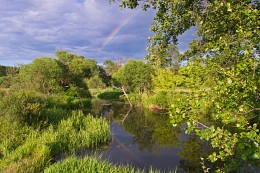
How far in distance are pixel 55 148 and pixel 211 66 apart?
10.5 meters

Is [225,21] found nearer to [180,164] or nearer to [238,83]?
[238,83]

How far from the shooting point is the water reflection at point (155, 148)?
12844mm

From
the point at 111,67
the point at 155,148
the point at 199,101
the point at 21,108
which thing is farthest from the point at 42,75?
the point at 111,67

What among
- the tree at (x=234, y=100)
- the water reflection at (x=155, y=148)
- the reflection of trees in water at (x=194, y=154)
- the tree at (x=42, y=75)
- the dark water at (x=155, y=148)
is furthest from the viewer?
the tree at (x=42, y=75)

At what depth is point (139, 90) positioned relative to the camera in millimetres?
46656

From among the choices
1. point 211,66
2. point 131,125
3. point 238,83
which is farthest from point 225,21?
point 131,125

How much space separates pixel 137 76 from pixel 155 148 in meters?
34.5

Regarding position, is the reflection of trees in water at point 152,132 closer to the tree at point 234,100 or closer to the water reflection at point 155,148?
the water reflection at point 155,148

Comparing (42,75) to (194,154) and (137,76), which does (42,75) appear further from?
(194,154)

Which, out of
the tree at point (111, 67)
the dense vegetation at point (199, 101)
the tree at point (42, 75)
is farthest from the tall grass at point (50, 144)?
the tree at point (111, 67)

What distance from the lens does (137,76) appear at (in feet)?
163

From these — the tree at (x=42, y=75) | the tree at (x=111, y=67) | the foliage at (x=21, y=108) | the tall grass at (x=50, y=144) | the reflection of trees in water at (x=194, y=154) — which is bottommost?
the reflection of trees in water at (x=194, y=154)

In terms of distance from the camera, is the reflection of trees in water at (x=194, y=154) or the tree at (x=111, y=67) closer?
the reflection of trees in water at (x=194, y=154)

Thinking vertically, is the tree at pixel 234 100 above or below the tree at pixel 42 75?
below
